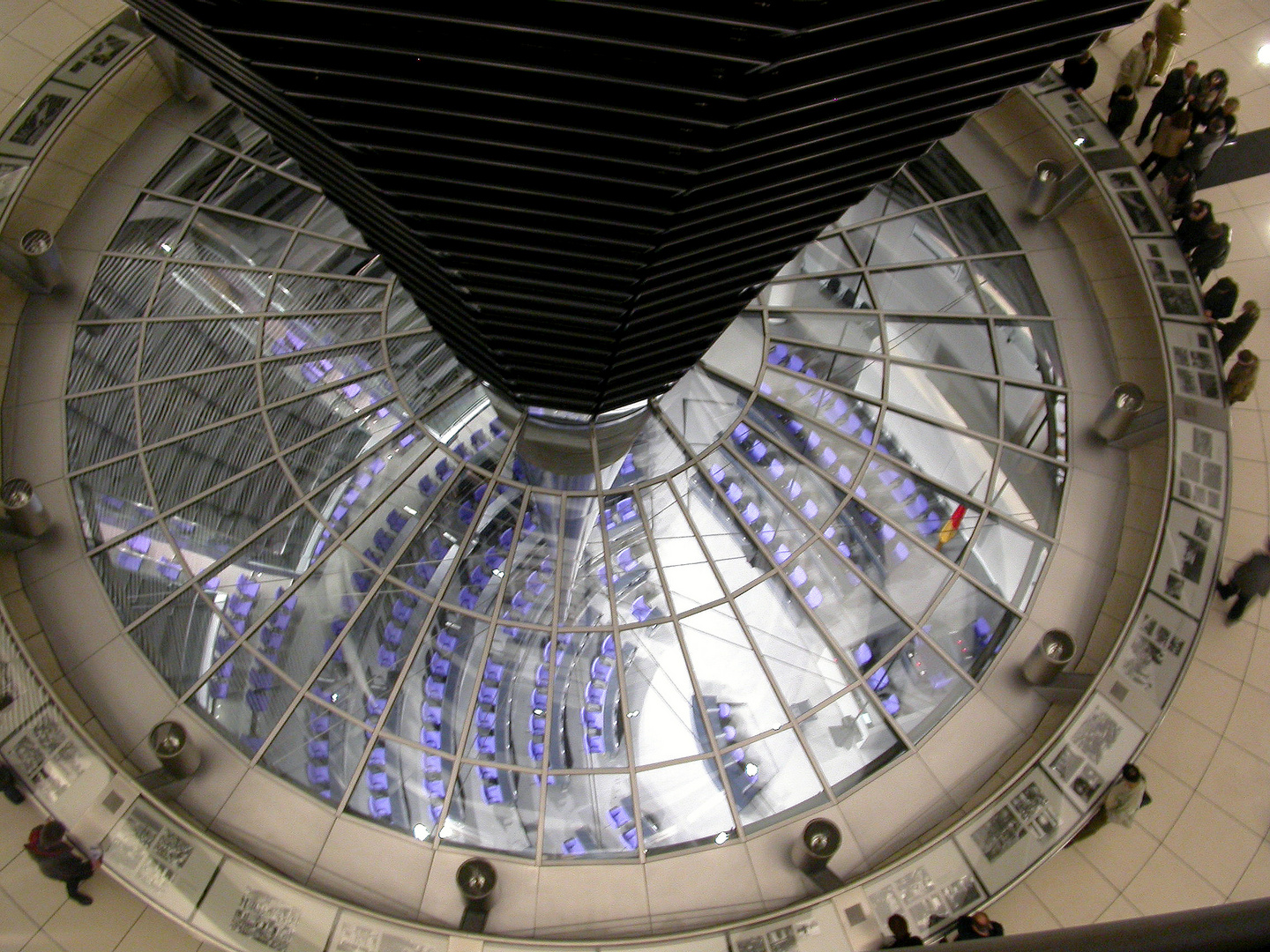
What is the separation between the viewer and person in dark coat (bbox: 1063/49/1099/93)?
73.1 ft

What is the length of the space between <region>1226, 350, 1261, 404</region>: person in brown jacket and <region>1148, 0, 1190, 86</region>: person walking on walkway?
9.33m

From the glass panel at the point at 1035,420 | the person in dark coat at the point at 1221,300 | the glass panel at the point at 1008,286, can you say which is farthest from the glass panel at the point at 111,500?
the person in dark coat at the point at 1221,300

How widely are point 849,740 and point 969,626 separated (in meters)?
2.96

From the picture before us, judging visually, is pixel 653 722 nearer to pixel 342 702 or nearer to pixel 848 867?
pixel 848 867

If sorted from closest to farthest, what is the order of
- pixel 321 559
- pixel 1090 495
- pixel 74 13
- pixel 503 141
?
1. pixel 503 141
2. pixel 321 559
3. pixel 1090 495
4. pixel 74 13

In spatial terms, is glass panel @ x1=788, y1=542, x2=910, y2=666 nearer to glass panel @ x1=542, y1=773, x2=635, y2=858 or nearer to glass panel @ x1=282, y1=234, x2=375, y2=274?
glass panel @ x1=542, y1=773, x2=635, y2=858

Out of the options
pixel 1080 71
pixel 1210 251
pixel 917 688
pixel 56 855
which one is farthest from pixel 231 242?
pixel 1210 251

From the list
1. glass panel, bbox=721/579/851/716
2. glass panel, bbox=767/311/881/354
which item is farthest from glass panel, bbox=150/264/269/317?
glass panel, bbox=721/579/851/716

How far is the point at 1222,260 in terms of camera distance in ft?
65.4

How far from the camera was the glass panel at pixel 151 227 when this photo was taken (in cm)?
1948

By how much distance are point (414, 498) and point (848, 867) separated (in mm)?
9023

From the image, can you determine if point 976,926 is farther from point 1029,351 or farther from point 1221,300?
point 1221,300

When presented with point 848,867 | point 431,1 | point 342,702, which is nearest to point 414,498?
point 342,702

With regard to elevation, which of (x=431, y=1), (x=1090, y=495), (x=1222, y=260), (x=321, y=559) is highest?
(x=1222, y=260)
